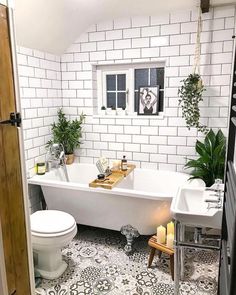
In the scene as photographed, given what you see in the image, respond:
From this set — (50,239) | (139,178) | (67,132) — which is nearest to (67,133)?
(67,132)

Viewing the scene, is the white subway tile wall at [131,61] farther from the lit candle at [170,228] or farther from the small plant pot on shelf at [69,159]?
the lit candle at [170,228]

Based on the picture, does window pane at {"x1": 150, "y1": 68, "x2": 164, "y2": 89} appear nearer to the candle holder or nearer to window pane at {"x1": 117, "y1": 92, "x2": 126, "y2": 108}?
window pane at {"x1": 117, "y1": 92, "x2": 126, "y2": 108}

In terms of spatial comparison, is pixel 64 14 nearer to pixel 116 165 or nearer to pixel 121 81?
pixel 121 81

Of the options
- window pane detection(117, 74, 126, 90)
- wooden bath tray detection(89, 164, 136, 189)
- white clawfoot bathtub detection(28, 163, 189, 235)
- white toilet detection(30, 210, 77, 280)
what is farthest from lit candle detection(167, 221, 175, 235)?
window pane detection(117, 74, 126, 90)

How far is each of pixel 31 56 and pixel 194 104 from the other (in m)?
1.90

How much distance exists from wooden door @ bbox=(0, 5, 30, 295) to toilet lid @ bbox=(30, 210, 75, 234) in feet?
1.42

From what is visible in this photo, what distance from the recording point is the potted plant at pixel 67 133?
328 cm

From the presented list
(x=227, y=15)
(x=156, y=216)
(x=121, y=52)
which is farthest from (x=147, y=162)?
(x=227, y=15)

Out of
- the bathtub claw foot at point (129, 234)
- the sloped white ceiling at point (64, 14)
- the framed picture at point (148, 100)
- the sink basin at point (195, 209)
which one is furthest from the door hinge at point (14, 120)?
the framed picture at point (148, 100)

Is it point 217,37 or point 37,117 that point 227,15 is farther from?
point 37,117

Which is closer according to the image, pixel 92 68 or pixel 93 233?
pixel 93 233

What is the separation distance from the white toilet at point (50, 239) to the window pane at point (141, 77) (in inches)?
73.1

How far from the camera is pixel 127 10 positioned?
110 inches

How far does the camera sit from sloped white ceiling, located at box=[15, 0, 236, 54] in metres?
2.42
